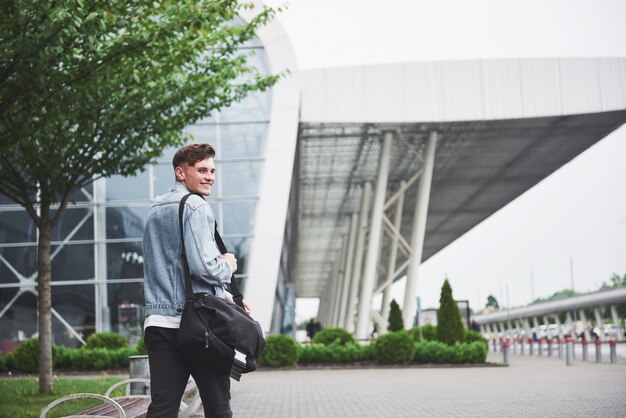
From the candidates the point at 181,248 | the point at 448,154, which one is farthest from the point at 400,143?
the point at 181,248

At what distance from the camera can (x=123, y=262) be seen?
80.8 ft

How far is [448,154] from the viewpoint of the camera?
34500 millimetres

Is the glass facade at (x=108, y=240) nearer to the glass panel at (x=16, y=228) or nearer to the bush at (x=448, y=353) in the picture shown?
the glass panel at (x=16, y=228)

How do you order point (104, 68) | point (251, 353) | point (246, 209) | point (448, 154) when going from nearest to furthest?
point (251, 353) → point (104, 68) → point (246, 209) → point (448, 154)

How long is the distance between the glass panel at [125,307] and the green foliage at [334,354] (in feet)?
16.8

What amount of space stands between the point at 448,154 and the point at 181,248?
3129cm

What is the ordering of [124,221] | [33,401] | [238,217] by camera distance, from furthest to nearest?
[124,221], [238,217], [33,401]

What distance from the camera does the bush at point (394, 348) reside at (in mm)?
22484

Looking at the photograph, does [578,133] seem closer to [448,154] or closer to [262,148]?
[448,154]

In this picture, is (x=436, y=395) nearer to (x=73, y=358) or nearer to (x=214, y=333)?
(x=214, y=333)

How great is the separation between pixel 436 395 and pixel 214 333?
942cm

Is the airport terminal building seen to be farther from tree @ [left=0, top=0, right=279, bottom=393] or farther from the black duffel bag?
the black duffel bag

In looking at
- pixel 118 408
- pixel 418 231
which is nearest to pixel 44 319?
pixel 118 408

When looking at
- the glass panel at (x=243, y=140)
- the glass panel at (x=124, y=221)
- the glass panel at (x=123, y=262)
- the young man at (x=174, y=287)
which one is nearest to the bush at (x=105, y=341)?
the glass panel at (x=123, y=262)
